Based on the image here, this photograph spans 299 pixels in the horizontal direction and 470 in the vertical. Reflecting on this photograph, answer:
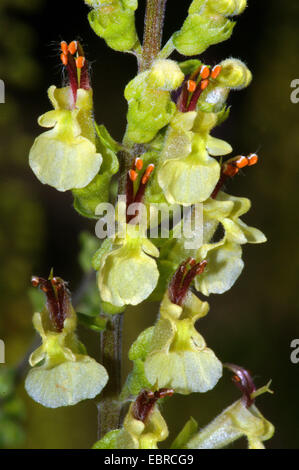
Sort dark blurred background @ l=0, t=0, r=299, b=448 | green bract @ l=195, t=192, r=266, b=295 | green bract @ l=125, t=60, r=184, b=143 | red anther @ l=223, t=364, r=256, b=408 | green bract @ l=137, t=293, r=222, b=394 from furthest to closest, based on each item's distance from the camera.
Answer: dark blurred background @ l=0, t=0, r=299, b=448
red anther @ l=223, t=364, r=256, b=408
green bract @ l=195, t=192, r=266, b=295
green bract @ l=137, t=293, r=222, b=394
green bract @ l=125, t=60, r=184, b=143

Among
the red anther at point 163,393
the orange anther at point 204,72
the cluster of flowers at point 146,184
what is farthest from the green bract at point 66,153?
the red anther at point 163,393

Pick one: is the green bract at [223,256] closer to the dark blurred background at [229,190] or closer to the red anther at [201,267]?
the red anther at [201,267]

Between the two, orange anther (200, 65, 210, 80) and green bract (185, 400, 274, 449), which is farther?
green bract (185, 400, 274, 449)

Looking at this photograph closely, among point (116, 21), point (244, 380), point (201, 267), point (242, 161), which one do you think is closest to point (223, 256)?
point (201, 267)

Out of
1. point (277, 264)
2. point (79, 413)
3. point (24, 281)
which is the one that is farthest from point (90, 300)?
point (277, 264)

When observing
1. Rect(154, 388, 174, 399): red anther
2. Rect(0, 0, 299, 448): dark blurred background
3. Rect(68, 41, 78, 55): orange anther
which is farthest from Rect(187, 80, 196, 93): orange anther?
Rect(0, 0, 299, 448): dark blurred background

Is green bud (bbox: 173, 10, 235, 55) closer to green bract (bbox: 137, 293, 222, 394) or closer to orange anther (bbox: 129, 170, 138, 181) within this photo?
orange anther (bbox: 129, 170, 138, 181)

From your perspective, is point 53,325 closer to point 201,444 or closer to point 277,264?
point 201,444
